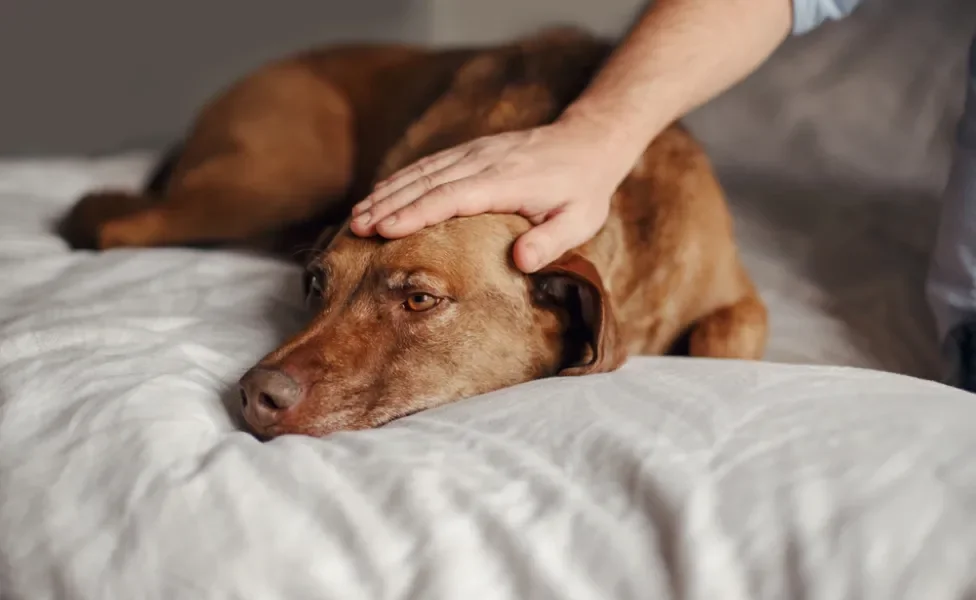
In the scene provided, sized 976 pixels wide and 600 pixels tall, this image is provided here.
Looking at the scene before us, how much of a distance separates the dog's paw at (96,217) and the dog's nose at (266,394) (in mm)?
943

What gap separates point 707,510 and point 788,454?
4.6 inches

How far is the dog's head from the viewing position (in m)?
1.31

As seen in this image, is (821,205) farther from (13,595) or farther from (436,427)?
(13,595)

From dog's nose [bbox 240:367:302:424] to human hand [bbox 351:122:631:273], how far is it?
0.30m

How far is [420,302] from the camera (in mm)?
1396

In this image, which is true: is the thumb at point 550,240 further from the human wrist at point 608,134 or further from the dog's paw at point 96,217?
the dog's paw at point 96,217

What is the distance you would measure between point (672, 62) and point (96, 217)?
1.29 metres

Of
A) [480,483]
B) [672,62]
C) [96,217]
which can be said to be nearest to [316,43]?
[96,217]

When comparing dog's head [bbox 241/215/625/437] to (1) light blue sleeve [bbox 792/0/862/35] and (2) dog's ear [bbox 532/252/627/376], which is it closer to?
(2) dog's ear [bbox 532/252/627/376]

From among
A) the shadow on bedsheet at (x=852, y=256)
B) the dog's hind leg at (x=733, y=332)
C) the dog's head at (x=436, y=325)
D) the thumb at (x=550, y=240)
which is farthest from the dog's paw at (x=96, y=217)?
the shadow on bedsheet at (x=852, y=256)

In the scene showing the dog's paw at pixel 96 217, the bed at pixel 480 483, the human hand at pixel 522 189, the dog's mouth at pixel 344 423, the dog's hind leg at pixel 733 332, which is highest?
the human hand at pixel 522 189

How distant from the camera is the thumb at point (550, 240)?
4.63ft

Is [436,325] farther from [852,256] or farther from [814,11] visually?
[852,256]

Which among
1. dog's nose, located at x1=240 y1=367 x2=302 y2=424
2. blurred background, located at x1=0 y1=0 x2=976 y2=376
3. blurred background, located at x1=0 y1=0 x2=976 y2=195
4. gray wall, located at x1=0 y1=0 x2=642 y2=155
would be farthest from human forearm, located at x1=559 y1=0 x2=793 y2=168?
gray wall, located at x1=0 y1=0 x2=642 y2=155
